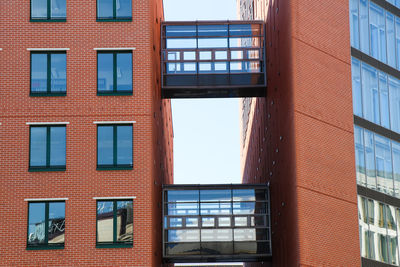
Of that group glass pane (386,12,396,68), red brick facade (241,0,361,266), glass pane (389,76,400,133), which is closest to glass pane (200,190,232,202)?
red brick facade (241,0,361,266)

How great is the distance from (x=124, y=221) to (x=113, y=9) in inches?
373

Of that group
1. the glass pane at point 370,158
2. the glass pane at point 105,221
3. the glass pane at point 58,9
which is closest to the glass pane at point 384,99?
the glass pane at point 370,158

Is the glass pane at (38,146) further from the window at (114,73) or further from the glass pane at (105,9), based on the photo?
the glass pane at (105,9)

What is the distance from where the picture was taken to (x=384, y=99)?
38812mm

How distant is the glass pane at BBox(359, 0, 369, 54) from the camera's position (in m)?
38.2

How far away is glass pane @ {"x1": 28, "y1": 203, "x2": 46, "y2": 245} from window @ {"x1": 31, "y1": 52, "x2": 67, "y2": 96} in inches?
194

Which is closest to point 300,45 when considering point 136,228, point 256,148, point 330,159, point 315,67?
point 315,67

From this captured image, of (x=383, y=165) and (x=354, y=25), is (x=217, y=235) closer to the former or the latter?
(x=383, y=165)

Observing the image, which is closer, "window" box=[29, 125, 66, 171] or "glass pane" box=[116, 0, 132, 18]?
"window" box=[29, 125, 66, 171]

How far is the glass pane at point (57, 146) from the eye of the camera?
1361 inches

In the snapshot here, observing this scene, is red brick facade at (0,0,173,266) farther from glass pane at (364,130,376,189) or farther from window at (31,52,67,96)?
glass pane at (364,130,376,189)

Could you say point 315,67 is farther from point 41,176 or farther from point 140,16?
point 41,176

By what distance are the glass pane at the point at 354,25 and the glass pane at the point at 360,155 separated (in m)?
4.10

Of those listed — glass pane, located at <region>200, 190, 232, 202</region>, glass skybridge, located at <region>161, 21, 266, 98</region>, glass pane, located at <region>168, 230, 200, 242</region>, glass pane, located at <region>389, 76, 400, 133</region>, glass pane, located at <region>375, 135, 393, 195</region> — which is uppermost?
glass skybridge, located at <region>161, 21, 266, 98</region>
